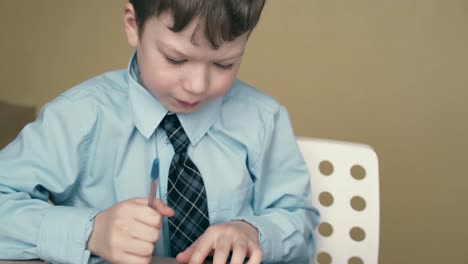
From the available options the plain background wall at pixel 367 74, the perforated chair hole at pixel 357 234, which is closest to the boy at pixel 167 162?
the plain background wall at pixel 367 74

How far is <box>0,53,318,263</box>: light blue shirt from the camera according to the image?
0.82 metres

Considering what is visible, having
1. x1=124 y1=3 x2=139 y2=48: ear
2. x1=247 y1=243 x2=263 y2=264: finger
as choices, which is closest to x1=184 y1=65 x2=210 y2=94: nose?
x1=124 y1=3 x2=139 y2=48: ear

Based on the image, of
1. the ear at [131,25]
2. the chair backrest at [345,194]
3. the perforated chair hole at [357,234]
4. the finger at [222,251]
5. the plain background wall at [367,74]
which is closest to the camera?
the finger at [222,251]

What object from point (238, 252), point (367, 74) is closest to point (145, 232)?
point (238, 252)

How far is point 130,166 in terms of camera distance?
3.11ft

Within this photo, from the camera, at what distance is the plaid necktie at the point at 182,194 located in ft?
3.06

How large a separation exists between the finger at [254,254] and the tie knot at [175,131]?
0.22 metres

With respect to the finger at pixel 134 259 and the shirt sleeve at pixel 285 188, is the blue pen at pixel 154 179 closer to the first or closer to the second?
the finger at pixel 134 259

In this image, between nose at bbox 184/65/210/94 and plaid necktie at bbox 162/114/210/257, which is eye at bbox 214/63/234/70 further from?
plaid necktie at bbox 162/114/210/257

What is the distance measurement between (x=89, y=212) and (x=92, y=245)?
0.05m

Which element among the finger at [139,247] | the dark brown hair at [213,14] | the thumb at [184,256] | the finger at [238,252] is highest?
the dark brown hair at [213,14]

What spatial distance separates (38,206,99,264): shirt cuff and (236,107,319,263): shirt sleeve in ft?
0.99

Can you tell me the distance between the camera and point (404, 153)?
1.74m

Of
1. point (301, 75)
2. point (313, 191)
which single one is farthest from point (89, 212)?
point (301, 75)
